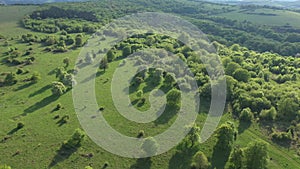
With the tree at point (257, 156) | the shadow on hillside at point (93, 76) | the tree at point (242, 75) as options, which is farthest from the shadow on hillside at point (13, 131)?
the tree at point (242, 75)

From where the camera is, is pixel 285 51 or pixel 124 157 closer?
pixel 124 157

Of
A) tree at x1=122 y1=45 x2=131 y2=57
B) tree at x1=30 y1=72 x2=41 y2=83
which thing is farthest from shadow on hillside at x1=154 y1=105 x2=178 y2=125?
tree at x1=122 y1=45 x2=131 y2=57

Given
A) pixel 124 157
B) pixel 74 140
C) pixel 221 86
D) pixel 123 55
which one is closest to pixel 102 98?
pixel 74 140

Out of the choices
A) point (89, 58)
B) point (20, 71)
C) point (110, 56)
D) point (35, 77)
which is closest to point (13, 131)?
point (35, 77)

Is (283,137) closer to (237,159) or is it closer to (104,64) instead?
(237,159)

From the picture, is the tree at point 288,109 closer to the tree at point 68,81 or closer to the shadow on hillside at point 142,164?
the shadow on hillside at point 142,164

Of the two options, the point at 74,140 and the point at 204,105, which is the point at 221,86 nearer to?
the point at 204,105
